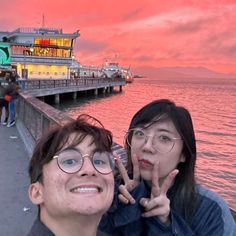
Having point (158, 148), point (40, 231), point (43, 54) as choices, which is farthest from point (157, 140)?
point (43, 54)

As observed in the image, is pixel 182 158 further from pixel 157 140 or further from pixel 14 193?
pixel 14 193

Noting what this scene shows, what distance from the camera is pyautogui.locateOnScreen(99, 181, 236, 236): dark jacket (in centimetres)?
232

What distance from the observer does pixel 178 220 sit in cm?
234

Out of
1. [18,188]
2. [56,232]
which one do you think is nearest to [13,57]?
[18,188]

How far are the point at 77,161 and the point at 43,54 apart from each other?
3178 inches

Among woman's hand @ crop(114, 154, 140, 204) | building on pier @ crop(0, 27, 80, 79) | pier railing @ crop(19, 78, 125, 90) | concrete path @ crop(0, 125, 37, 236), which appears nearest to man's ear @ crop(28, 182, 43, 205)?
woman's hand @ crop(114, 154, 140, 204)

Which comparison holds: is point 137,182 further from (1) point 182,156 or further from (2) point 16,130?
(2) point 16,130

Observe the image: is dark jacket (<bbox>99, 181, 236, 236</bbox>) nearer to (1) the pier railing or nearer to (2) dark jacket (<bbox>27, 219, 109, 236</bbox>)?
(2) dark jacket (<bbox>27, 219, 109, 236</bbox>)

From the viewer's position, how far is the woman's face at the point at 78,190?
6.65ft

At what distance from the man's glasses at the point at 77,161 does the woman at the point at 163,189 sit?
248 mm

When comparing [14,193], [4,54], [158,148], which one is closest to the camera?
[158,148]

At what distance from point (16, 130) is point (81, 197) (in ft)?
40.8

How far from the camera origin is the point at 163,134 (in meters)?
2.64

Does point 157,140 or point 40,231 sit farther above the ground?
point 157,140
